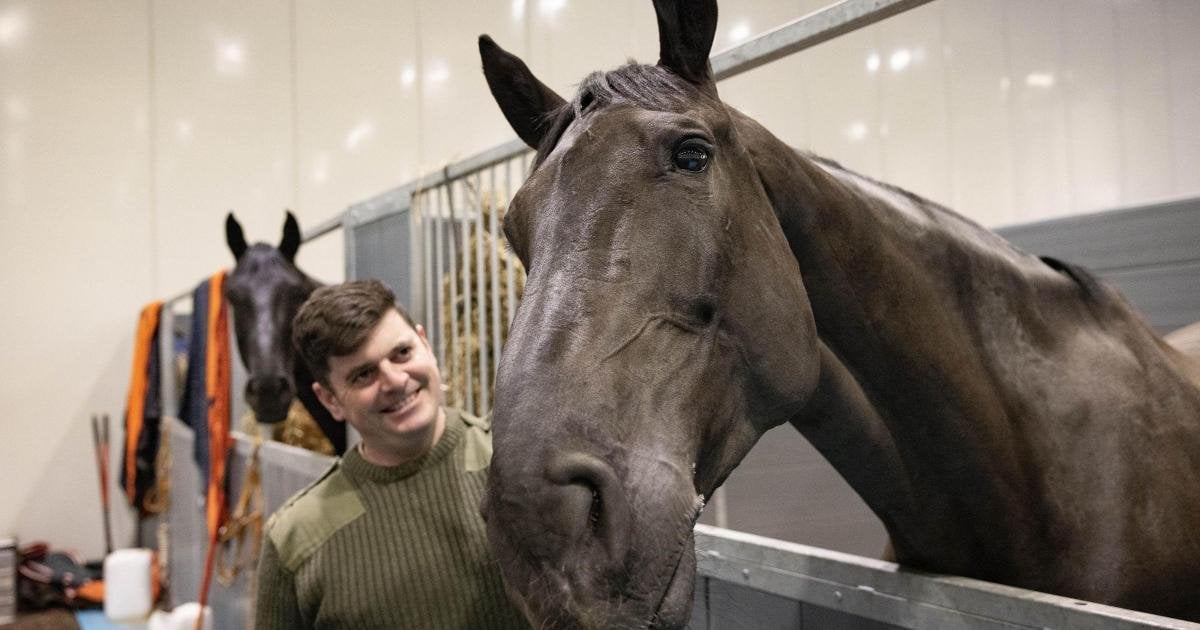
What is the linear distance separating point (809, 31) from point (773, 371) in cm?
59

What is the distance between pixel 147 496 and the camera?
5312 mm

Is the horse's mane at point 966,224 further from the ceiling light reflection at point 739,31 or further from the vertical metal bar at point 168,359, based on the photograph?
the ceiling light reflection at point 739,31

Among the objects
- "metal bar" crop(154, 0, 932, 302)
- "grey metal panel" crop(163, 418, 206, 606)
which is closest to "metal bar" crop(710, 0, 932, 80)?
"metal bar" crop(154, 0, 932, 302)

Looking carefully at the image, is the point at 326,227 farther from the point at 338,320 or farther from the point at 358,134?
the point at 358,134

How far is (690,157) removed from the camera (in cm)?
84

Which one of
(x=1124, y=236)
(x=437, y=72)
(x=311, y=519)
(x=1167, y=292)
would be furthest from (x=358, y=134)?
(x=311, y=519)

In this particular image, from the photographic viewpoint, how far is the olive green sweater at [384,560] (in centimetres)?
137

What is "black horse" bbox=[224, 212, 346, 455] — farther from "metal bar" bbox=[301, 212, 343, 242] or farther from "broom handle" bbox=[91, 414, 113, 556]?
"broom handle" bbox=[91, 414, 113, 556]

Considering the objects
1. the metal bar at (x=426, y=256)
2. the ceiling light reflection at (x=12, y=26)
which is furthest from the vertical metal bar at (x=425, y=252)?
the ceiling light reflection at (x=12, y=26)

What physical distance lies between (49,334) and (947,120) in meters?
6.02

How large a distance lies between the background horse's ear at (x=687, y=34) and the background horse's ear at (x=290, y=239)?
273 cm

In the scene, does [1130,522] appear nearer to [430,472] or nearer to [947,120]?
[430,472]

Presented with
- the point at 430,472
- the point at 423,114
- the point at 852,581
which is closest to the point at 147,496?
the point at 423,114

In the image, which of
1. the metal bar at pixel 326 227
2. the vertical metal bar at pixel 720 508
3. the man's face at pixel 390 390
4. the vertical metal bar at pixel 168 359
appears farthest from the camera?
the vertical metal bar at pixel 168 359
